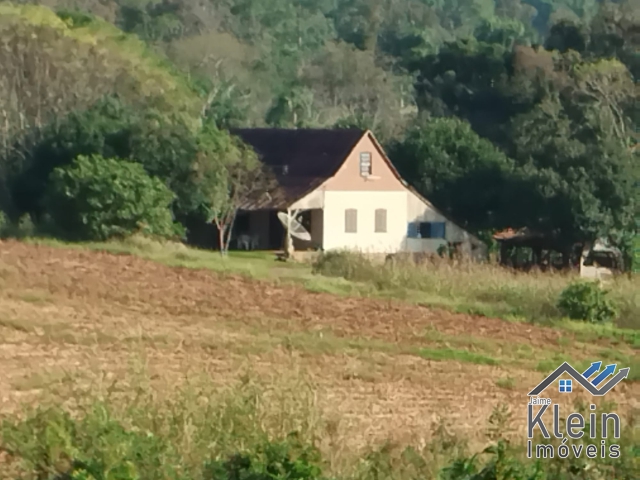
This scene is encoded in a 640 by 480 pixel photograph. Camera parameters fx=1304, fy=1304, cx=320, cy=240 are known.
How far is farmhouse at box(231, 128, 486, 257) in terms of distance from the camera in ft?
114

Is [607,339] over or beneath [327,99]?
beneath

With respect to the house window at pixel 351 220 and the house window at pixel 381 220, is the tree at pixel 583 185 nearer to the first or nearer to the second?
the house window at pixel 381 220

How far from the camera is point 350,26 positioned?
80375 millimetres

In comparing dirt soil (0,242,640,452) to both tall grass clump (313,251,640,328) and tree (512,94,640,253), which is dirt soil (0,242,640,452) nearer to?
tall grass clump (313,251,640,328)

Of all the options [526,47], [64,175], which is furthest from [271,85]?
[64,175]

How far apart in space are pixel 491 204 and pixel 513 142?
14.6 feet

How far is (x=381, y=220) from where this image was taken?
35.8 m

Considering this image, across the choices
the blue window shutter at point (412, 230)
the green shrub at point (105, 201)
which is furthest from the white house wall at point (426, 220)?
the green shrub at point (105, 201)

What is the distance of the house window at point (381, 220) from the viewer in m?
35.7

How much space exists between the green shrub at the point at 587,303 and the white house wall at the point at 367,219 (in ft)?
51.7

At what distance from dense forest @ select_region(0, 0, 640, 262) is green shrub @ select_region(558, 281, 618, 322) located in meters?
12.3

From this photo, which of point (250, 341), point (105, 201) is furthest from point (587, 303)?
point (105, 201)

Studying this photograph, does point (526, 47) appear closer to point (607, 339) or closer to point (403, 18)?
point (607, 339)

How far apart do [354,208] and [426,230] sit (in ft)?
6.79
